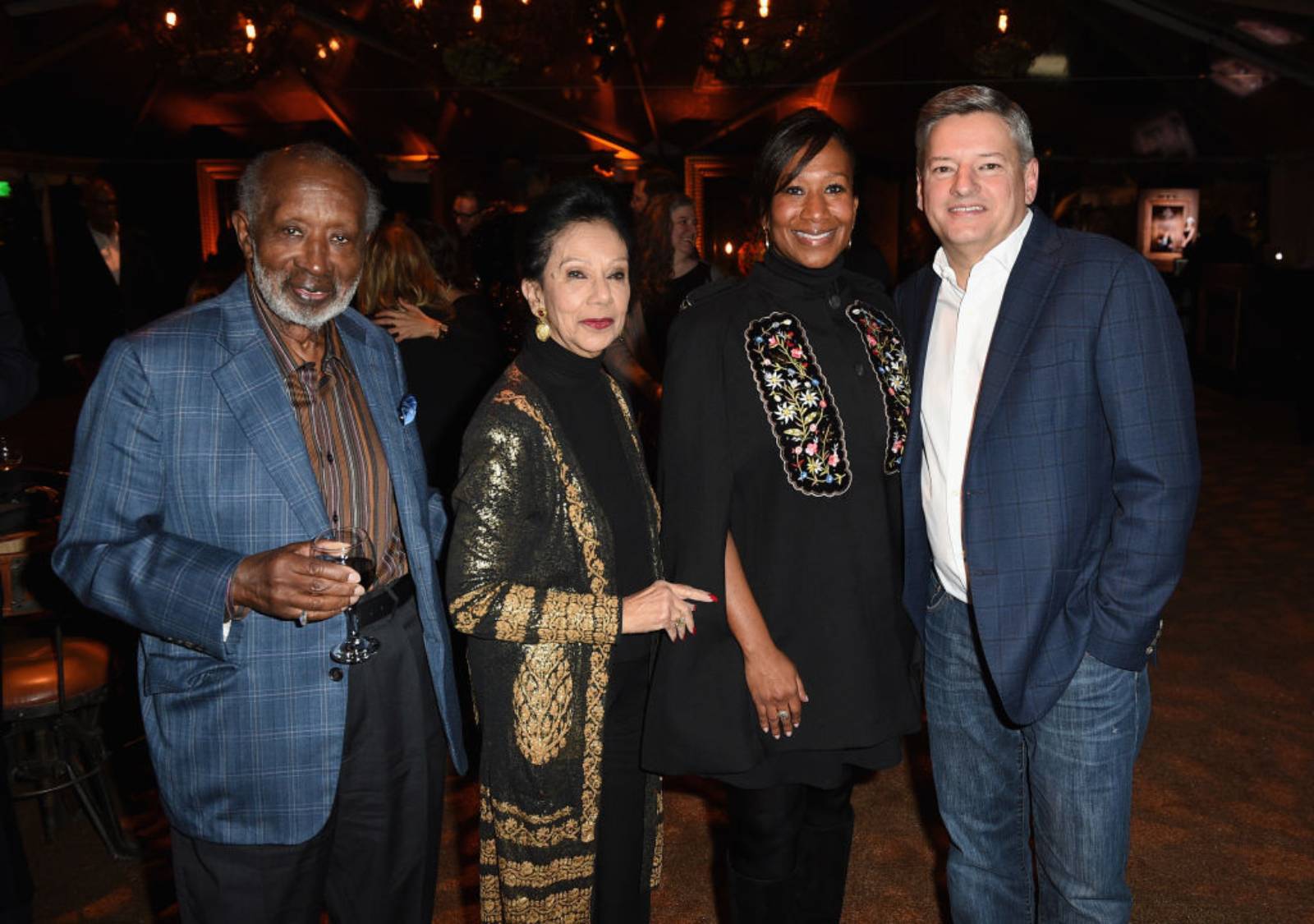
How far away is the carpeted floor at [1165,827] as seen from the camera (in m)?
3.05

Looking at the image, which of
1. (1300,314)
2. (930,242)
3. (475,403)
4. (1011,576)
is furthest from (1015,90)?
(1011,576)

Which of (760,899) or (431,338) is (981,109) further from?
(431,338)

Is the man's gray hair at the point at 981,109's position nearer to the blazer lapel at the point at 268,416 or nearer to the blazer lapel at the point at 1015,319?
the blazer lapel at the point at 1015,319

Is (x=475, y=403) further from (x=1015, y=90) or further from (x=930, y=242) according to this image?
(x=1015, y=90)

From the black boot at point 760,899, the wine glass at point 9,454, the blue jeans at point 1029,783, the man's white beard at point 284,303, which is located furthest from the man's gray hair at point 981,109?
the wine glass at point 9,454

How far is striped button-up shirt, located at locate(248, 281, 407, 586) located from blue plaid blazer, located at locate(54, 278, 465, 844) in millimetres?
65

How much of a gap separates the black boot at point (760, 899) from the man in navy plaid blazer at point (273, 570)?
667 mm

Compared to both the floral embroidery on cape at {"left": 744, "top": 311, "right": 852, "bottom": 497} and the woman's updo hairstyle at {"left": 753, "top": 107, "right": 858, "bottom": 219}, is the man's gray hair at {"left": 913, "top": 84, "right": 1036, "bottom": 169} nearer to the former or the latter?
the woman's updo hairstyle at {"left": 753, "top": 107, "right": 858, "bottom": 219}

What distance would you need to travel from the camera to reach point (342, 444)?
2.01 metres

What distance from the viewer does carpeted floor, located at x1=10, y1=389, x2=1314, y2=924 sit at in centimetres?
305

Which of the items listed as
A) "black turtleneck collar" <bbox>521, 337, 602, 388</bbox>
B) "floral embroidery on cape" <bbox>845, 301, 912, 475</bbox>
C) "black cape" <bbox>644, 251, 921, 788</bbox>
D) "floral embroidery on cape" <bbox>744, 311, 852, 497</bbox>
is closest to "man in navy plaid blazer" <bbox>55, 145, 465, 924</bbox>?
"black turtleneck collar" <bbox>521, 337, 602, 388</bbox>

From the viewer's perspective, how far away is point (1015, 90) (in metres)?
12.5

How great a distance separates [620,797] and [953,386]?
1.07 meters

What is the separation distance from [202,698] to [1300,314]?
493 inches
